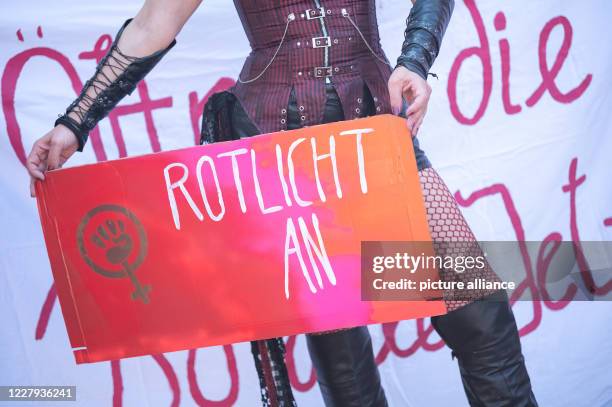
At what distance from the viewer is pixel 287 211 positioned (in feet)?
4.35

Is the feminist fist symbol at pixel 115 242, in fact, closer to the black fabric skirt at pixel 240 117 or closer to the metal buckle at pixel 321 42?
the black fabric skirt at pixel 240 117

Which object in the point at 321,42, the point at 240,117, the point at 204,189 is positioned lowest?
the point at 204,189

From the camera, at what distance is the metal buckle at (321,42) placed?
1.44 metres

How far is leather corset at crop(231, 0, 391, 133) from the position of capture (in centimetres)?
145

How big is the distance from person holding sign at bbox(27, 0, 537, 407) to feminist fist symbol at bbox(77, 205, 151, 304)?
165 millimetres

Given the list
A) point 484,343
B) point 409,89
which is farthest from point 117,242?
point 484,343

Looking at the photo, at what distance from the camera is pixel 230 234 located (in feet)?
4.43

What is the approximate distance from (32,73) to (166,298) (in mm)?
1287

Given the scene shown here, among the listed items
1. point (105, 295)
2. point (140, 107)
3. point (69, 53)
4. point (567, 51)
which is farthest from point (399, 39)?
point (105, 295)

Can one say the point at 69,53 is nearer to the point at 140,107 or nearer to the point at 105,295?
the point at 140,107

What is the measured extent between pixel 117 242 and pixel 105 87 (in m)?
0.37

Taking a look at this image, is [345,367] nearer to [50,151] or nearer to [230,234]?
[230,234]

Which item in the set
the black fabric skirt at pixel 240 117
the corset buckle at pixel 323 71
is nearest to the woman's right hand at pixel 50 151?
the black fabric skirt at pixel 240 117

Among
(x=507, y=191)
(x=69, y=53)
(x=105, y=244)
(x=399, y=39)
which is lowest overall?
(x=507, y=191)
